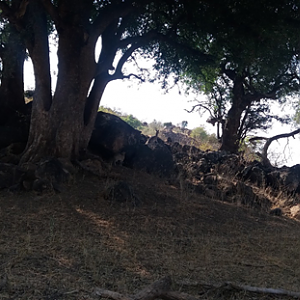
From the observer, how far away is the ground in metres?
4.30

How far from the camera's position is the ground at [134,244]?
4.30 metres

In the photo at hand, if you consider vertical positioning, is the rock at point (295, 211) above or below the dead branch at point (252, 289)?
above

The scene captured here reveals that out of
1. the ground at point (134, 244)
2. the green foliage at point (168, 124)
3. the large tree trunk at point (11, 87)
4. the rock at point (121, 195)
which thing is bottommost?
the ground at point (134, 244)

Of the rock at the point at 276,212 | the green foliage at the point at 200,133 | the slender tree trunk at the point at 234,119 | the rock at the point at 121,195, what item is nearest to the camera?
the rock at the point at 121,195

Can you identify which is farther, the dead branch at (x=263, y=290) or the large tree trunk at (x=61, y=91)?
the large tree trunk at (x=61, y=91)

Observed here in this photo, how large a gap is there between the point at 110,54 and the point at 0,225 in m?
5.17

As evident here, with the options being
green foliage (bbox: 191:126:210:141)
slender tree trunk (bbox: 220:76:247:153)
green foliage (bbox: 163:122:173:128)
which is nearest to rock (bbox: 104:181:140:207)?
slender tree trunk (bbox: 220:76:247:153)

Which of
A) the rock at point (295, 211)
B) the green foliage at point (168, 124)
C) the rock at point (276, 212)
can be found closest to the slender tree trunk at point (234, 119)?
the rock at point (295, 211)

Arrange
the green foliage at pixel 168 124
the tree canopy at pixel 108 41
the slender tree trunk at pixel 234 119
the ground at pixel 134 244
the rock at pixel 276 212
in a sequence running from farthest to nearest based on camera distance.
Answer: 1. the green foliage at pixel 168 124
2. the slender tree trunk at pixel 234 119
3. the rock at pixel 276 212
4. the tree canopy at pixel 108 41
5. the ground at pixel 134 244

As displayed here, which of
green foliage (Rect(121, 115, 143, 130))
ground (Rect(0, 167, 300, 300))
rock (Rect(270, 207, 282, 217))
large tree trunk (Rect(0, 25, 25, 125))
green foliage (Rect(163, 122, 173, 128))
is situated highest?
green foliage (Rect(163, 122, 173, 128))

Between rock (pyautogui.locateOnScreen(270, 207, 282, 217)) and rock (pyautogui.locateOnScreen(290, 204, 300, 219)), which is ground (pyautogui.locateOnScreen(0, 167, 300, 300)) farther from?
rock (pyautogui.locateOnScreen(290, 204, 300, 219))

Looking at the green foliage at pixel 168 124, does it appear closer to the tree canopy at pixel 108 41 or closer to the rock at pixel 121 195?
the tree canopy at pixel 108 41

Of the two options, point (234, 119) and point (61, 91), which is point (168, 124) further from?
point (61, 91)

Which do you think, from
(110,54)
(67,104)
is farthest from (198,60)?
(67,104)
